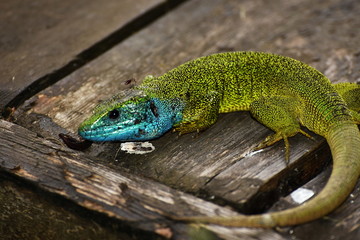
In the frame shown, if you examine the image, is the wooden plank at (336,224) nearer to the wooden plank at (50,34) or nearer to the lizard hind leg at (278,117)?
the lizard hind leg at (278,117)

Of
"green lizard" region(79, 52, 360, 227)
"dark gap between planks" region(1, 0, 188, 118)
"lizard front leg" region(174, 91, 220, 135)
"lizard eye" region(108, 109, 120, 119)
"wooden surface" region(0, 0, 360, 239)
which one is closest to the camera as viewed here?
"wooden surface" region(0, 0, 360, 239)

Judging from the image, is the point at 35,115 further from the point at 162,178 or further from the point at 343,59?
the point at 343,59

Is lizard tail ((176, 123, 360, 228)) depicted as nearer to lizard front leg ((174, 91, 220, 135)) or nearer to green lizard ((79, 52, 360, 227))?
green lizard ((79, 52, 360, 227))

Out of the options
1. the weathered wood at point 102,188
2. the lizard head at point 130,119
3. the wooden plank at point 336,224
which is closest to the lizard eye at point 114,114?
the lizard head at point 130,119

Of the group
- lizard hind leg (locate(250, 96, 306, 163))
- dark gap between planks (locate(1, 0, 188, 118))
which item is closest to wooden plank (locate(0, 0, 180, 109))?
dark gap between planks (locate(1, 0, 188, 118))

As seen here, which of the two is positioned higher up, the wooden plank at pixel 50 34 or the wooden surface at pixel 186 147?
the wooden plank at pixel 50 34

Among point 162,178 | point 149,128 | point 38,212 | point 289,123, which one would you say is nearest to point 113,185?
point 162,178

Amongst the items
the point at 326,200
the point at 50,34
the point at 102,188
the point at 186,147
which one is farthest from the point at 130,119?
the point at 50,34
